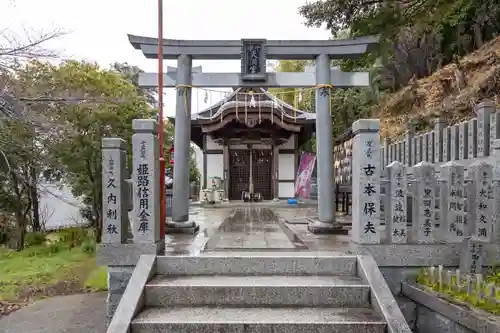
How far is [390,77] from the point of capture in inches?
968

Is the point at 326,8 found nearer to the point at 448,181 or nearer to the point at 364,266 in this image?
the point at 448,181

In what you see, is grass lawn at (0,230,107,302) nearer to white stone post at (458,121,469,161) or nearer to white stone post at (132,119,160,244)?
white stone post at (132,119,160,244)

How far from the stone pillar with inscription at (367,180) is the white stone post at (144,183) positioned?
109 inches

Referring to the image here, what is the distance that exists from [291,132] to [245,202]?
429 centimetres

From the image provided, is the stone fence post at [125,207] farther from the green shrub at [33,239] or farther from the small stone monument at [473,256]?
the green shrub at [33,239]

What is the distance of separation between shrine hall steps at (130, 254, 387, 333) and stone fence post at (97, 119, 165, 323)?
419mm

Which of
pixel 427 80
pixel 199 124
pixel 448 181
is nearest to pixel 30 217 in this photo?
pixel 199 124

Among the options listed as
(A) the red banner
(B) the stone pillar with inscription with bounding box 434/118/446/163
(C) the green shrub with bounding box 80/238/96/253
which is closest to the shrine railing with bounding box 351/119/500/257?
(B) the stone pillar with inscription with bounding box 434/118/446/163

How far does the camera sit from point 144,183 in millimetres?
5582

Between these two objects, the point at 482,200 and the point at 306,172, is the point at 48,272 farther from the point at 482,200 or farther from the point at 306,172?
the point at 482,200

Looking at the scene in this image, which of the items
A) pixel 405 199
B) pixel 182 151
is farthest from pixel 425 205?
pixel 182 151

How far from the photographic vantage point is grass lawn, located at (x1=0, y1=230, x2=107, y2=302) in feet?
36.2

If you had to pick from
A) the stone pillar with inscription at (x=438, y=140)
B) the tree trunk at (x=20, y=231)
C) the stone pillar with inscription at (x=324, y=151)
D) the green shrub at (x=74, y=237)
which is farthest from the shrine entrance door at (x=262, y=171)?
the stone pillar with inscription at (x=324, y=151)

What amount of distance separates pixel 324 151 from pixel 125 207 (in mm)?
4440
